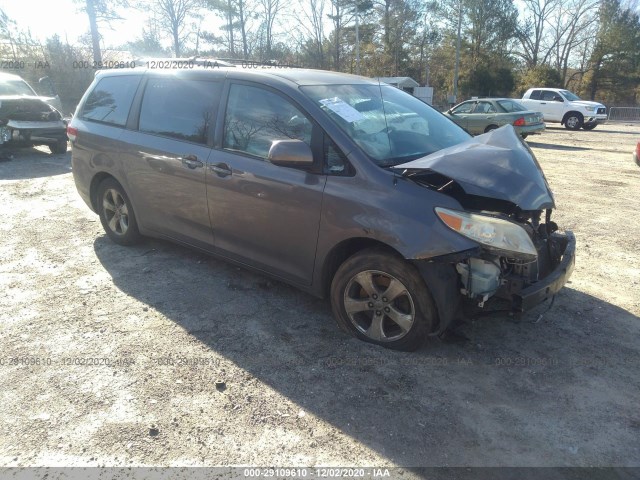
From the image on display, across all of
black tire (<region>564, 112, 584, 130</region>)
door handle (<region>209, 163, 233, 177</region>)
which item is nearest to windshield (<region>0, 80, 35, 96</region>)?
door handle (<region>209, 163, 233, 177</region>)

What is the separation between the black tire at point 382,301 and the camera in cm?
303

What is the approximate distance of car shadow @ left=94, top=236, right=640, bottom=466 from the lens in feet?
8.23

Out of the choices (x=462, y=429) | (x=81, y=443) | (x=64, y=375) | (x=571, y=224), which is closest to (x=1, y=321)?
(x=64, y=375)

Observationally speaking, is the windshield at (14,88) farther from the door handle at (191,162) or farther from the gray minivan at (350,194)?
the door handle at (191,162)

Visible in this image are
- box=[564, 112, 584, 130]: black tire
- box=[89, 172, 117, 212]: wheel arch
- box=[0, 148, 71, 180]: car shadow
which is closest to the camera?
box=[89, 172, 117, 212]: wheel arch

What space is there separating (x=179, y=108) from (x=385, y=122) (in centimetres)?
190

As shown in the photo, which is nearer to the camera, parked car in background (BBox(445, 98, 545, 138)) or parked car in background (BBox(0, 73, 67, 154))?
parked car in background (BBox(0, 73, 67, 154))

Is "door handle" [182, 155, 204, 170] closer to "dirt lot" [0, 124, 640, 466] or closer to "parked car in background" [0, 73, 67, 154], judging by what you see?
"dirt lot" [0, 124, 640, 466]

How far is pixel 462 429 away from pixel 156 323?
7.77 feet

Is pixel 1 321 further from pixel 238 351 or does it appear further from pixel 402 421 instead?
pixel 402 421

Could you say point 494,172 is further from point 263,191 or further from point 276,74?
point 276,74

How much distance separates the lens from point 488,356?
3271mm

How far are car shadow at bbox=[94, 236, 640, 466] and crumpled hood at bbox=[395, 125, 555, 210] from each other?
820 millimetres

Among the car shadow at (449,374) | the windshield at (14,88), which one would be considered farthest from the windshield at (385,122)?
the windshield at (14,88)
